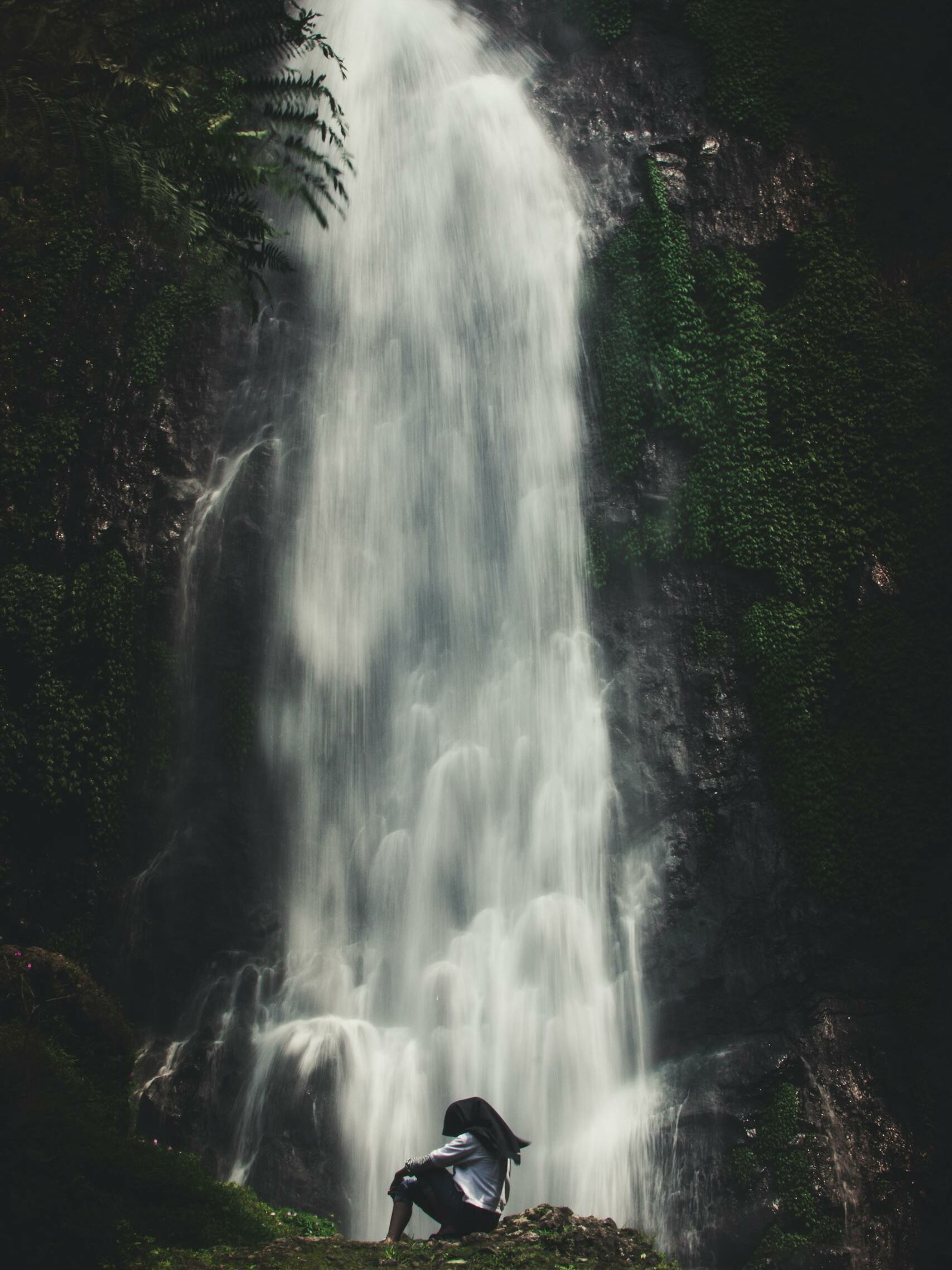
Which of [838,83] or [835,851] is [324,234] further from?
[835,851]

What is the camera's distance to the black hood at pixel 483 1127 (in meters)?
6.46

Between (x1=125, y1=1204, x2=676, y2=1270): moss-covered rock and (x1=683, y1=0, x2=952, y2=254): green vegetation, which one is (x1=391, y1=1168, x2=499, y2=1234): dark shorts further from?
(x1=683, y1=0, x2=952, y2=254): green vegetation

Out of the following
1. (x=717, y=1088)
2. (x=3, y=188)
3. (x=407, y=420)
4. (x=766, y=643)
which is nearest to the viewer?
(x=717, y=1088)

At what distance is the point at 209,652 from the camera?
12734 millimetres

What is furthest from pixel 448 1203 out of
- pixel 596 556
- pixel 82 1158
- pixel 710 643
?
pixel 596 556

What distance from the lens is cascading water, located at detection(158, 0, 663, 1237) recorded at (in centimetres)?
1070

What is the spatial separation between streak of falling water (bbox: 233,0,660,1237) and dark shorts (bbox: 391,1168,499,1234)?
13.3 ft

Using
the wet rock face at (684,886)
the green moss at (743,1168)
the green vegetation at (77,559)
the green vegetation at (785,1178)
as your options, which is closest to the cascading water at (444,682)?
the wet rock face at (684,886)

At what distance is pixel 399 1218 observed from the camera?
6.65m

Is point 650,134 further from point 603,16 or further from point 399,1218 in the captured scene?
point 399,1218

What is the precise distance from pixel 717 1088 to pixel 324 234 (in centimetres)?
1265

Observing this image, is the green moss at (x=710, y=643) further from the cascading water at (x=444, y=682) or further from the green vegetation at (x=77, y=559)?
the green vegetation at (x=77, y=559)

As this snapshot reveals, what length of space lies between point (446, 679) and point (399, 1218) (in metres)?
6.91

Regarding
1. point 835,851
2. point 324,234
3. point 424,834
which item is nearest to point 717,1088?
point 835,851
